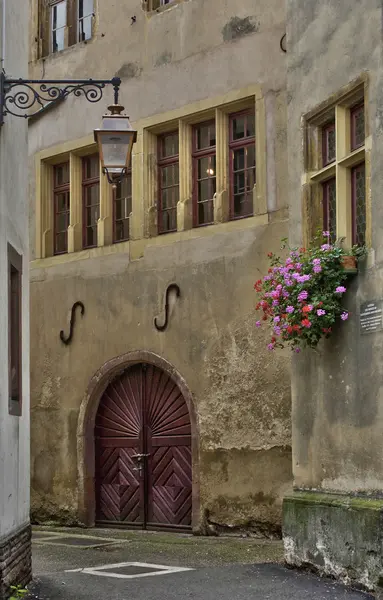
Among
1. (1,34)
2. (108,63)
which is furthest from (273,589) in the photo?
(108,63)

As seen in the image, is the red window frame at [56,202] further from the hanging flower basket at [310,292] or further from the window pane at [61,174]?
the hanging flower basket at [310,292]

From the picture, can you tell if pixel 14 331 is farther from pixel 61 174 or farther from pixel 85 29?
pixel 85 29

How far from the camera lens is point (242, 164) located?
51.6ft

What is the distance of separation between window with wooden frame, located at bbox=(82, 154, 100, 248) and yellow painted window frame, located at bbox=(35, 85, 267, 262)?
3.3 inches

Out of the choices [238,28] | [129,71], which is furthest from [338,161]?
[129,71]

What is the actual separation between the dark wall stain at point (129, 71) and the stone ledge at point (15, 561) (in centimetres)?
780

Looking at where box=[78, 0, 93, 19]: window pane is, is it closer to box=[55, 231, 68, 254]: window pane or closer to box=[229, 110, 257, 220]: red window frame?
box=[55, 231, 68, 254]: window pane

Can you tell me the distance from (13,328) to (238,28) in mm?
6517

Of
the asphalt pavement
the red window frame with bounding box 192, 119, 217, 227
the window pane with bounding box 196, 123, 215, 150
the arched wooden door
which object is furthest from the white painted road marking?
the window pane with bounding box 196, 123, 215, 150

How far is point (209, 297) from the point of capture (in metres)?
15.7

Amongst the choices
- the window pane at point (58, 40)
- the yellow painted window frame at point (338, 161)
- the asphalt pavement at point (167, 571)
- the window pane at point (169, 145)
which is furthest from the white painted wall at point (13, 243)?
the window pane at point (58, 40)

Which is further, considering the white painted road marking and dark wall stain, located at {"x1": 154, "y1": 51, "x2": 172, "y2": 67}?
dark wall stain, located at {"x1": 154, "y1": 51, "x2": 172, "y2": 67}

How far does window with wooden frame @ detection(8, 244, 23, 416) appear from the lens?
34.2 ft

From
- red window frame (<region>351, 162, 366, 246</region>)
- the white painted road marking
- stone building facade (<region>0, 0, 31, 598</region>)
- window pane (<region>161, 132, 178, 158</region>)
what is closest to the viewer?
stone building facade (<region>0, 0, 31, 598</region>)
